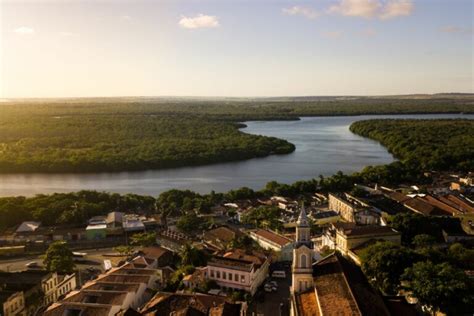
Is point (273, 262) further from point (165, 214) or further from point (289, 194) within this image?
point (289, 194)

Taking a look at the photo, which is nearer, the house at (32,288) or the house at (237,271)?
the house at (32,288)

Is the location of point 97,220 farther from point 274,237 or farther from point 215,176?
point 215,176

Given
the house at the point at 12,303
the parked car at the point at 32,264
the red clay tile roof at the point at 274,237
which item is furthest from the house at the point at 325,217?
the house at the point at 12,303

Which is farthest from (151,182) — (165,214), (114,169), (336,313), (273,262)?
(336,313)

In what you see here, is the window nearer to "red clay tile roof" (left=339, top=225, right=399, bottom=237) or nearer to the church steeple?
the church steeple

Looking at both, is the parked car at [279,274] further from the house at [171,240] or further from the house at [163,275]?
the house at [171,240]
